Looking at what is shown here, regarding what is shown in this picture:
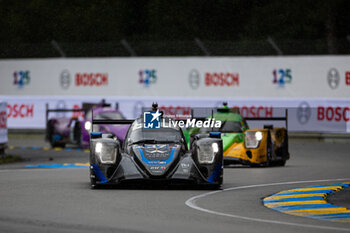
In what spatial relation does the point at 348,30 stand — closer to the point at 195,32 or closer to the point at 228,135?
the point at 195,32

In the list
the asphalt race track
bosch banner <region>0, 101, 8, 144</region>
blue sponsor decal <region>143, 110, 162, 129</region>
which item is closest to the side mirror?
blue sponsor decal <region>143, 110, 162, 129</region>

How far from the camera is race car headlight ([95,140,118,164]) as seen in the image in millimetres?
13727

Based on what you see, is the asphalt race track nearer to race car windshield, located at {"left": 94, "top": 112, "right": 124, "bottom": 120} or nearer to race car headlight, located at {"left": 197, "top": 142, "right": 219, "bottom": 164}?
race car headlight, located at {"left": 197, "top": 142, "right": 219, "bottom": 164}

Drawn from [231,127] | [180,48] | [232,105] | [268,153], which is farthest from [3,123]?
[180,48]

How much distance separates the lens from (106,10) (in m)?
49.7

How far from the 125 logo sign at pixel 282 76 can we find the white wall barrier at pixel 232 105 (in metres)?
1.57

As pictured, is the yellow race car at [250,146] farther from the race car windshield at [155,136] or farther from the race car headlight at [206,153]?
the race car headlight at [206,153]

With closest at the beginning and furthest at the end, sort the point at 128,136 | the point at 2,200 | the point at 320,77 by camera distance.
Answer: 1. the point at 2,200
2. the point at 128,136
3. the point at 320,77

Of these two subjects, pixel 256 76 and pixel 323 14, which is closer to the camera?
pixel 256 76

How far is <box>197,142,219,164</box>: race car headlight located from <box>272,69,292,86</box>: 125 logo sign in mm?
19414

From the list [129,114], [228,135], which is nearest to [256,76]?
[129,114]

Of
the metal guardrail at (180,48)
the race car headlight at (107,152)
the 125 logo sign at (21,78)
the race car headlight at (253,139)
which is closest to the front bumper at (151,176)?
the race car headlight at (107,152)

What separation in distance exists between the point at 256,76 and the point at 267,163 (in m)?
14.1

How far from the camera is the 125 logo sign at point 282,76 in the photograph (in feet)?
108
